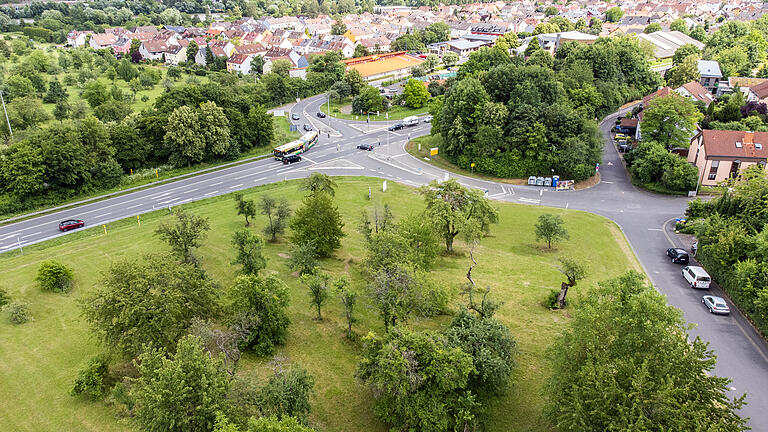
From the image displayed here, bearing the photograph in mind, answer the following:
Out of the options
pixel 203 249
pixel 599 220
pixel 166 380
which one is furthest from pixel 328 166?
pixel 166 380

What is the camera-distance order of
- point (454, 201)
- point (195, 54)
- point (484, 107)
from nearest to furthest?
point (454, 201), point (484, 107), point (195, 54)

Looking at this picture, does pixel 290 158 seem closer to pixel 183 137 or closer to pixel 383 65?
pixel 183 137

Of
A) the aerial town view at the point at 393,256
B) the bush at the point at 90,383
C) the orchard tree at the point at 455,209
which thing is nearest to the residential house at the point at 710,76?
the aerial town view at the point at 393,256

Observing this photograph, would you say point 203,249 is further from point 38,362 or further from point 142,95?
point 142,95

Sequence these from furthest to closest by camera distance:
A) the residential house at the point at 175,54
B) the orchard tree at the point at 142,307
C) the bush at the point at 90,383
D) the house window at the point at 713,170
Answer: the residential house at the point at 175,54 → the house window at the point at 713,170 → the orchard tree at the point at 142,307 → the bush at the point at 90,383

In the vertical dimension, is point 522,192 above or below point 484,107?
below

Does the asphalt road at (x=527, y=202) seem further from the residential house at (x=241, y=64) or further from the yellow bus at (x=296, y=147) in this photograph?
the residential house at (x=241, y=64)
